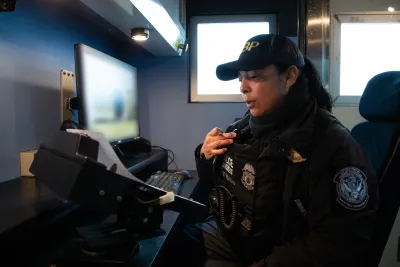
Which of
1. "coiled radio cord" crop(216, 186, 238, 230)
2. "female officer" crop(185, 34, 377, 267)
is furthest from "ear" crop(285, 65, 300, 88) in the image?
"coiled radio cord" crop(216, 186, 238, 230)

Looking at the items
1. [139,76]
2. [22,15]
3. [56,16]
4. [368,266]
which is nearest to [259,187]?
[368,266]

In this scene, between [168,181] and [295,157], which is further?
[168,181]

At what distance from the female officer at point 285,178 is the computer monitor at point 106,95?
50cm

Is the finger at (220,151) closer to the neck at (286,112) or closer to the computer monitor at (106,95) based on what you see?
the neck at (286,112)

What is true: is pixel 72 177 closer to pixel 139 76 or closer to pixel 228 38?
pixel 139 76

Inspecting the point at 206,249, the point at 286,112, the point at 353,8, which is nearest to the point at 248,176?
the point at 286,112

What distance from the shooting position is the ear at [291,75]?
1227 millimetres

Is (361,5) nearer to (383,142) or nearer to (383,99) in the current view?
(383,99)

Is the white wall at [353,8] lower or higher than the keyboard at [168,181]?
higher

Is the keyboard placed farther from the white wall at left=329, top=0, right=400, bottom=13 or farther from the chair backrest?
the white wall at left=329, top=0, right=400, bottom=13

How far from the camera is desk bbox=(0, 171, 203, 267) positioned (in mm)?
833

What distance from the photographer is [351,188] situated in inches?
38.7

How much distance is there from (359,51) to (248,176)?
5.74 ft

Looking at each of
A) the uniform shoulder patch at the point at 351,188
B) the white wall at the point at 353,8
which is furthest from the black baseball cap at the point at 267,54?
the white wall at the point at 353,8
